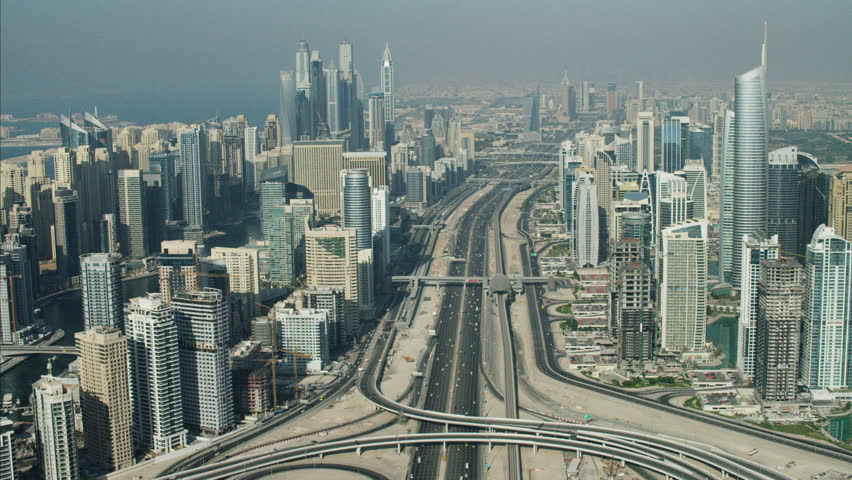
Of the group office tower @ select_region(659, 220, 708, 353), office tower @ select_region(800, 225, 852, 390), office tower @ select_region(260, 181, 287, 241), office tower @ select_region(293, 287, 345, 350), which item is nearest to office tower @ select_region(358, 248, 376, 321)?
office tower @ select_region(293, 287, 345, 350)

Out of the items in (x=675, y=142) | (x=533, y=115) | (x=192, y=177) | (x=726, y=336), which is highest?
(x=533, y=115)

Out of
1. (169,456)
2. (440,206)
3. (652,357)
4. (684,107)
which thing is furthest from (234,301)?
(684,107)

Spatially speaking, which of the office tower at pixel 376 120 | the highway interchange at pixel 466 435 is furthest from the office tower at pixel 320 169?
the highway interchange at pixel 466 435

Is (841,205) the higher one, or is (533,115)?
(533,115)

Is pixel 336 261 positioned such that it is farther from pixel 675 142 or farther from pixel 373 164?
pixel 675 142

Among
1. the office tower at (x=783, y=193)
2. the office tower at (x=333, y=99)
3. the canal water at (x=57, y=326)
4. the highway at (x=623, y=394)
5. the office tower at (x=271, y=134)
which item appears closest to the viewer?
the highway at (x=623, y=394)

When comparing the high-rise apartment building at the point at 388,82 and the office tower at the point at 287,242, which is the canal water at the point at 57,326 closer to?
the office tower at the point at 287,242

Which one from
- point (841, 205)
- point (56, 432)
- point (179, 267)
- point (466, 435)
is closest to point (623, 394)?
point (466, 435)

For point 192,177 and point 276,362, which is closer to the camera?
point 276,362
